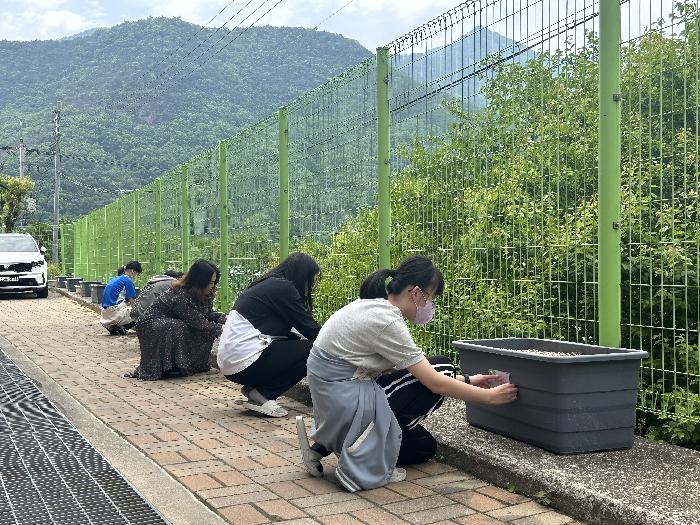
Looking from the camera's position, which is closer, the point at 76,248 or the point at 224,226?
the point at 224,226

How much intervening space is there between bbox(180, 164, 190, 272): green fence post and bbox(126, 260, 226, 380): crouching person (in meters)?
4.26

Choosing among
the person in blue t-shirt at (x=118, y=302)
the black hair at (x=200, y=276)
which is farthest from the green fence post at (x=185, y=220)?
the black hair at (x=200, y=276)

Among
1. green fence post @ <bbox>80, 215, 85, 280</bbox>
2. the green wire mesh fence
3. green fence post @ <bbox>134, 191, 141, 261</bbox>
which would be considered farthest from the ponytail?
green fence post @ <bbox>80, 215, 85, 280</bbox>

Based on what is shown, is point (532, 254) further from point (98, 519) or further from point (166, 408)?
point (166, 408)

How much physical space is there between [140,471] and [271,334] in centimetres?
172

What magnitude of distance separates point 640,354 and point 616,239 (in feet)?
2.06

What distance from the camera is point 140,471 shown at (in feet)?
14.8

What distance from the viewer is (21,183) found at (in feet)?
118

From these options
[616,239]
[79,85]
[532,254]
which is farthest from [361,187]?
[79,85]

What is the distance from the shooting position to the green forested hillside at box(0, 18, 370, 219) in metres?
51.4

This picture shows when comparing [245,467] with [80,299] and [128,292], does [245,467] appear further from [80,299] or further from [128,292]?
[80,299]

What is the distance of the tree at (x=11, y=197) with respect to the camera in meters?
35.9

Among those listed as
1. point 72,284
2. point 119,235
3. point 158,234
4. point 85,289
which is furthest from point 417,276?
point 72,284

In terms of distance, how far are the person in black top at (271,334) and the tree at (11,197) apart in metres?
32.8
